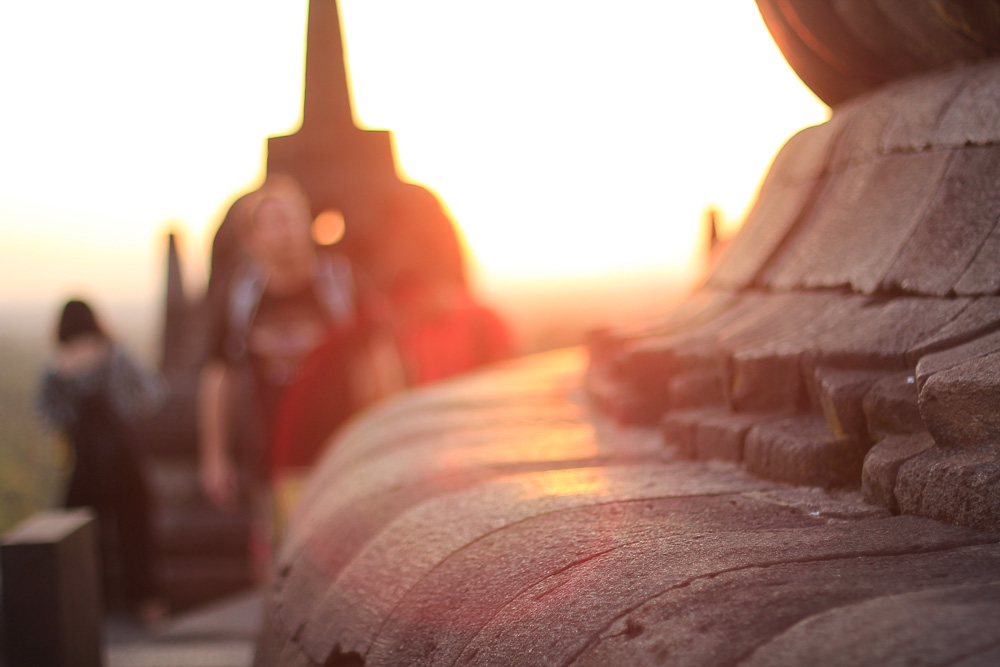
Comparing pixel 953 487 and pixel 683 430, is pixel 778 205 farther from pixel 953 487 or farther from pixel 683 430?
pixel 953 487

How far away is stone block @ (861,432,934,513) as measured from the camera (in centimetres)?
167

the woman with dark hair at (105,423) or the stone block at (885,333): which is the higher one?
the stone block at (885,333)

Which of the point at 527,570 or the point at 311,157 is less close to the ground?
the point at 311,157

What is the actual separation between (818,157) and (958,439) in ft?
4.27

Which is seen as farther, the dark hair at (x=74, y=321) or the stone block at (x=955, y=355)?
the dark hair at (x=74, y=321)

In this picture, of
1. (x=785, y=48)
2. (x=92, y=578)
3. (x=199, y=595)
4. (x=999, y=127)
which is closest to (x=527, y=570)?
(x=999, y=127)

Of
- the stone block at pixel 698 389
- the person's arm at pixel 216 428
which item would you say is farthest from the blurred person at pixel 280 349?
the stone block at pixel 698 389

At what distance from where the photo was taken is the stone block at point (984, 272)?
1.86 meters

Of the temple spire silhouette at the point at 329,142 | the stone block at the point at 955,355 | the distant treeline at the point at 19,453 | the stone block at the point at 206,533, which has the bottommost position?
the distant treeline at the point at 19,453

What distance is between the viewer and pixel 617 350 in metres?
3.06

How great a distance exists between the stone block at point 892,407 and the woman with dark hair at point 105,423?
469cm

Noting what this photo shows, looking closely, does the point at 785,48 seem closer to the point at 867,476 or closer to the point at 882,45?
the point at 882,45

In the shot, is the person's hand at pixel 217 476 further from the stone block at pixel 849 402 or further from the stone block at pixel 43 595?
the stone block at pixel 849 402

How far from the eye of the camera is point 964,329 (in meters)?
1.78
